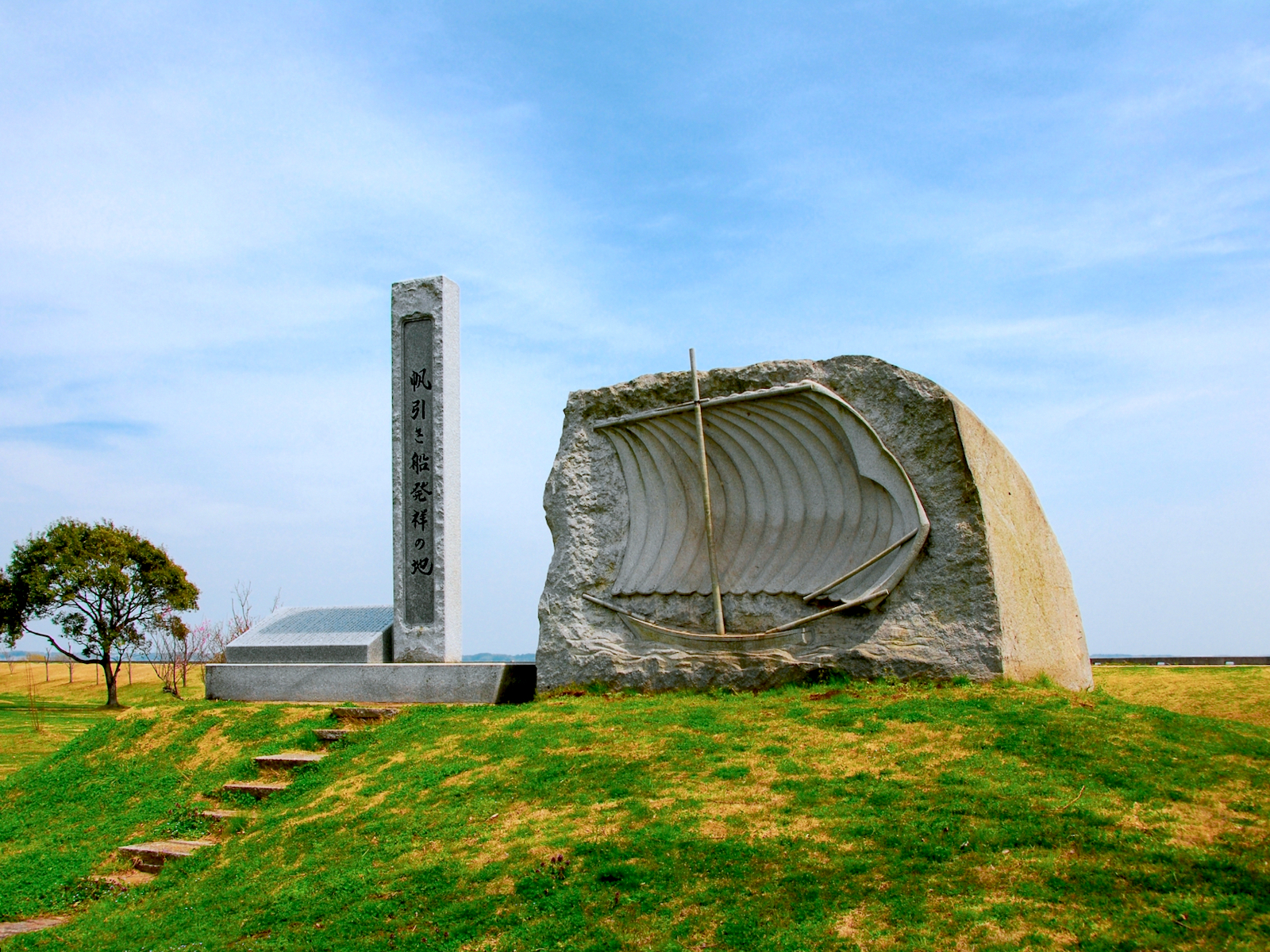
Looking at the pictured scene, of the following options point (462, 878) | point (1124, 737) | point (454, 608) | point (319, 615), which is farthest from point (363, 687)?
point (1124, 737)

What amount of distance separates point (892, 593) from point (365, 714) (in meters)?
4.26

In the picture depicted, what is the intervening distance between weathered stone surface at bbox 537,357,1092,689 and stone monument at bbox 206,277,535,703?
162 centimetres

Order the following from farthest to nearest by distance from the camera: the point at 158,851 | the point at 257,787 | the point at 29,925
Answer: the point at 257,787 < the point at 158,851 < the point at 29,925

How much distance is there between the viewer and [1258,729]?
5.76m

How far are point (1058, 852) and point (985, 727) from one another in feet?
4.98

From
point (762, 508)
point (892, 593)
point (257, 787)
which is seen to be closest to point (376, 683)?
point (257, 787)

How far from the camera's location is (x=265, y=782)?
680cm

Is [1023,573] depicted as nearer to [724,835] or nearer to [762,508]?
[762,508]

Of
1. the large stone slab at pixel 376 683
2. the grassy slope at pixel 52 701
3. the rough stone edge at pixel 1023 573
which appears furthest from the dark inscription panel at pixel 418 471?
the rough stone edge at pixel 1023 573

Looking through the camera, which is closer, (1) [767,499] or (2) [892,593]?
(2) [892,593]

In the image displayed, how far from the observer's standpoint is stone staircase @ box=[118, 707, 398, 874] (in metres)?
6.02

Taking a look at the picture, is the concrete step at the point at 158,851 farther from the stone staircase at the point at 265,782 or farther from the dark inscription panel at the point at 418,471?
the dark inscription panel at the point at 418,471

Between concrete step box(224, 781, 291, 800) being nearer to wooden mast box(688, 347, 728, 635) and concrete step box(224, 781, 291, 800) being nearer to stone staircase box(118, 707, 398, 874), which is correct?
stone staircase box(118, 707, 398, 874)

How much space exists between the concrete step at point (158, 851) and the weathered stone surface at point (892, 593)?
113 inches
